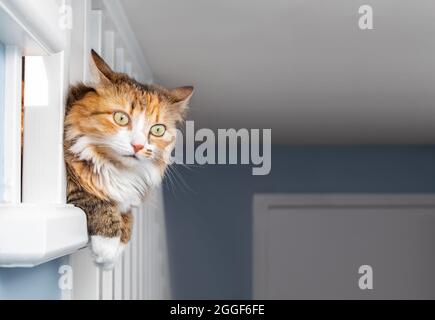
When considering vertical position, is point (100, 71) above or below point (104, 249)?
above

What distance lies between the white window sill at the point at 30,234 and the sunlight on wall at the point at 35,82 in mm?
133

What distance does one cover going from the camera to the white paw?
758mm

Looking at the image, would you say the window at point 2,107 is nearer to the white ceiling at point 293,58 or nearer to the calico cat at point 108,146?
the calico cat at point 108,146

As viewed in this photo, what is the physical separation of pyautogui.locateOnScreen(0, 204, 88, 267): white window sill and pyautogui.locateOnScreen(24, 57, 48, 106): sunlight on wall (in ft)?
0.43

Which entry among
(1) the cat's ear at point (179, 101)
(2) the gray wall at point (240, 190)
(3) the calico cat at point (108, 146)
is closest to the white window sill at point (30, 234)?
(3) the calico cat at point (108, 146)

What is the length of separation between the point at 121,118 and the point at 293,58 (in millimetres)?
648

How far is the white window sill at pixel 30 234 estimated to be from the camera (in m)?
0.55

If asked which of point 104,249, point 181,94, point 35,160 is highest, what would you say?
point 181,94

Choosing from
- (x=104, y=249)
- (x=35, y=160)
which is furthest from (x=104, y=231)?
(x=35, y=160)

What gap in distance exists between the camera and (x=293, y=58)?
1.32 metres

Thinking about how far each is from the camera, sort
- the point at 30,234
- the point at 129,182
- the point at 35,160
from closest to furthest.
Result: the point at 30,234
the point at 35,160
the point at 129,182

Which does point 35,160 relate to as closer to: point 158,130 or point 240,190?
point 158,130
